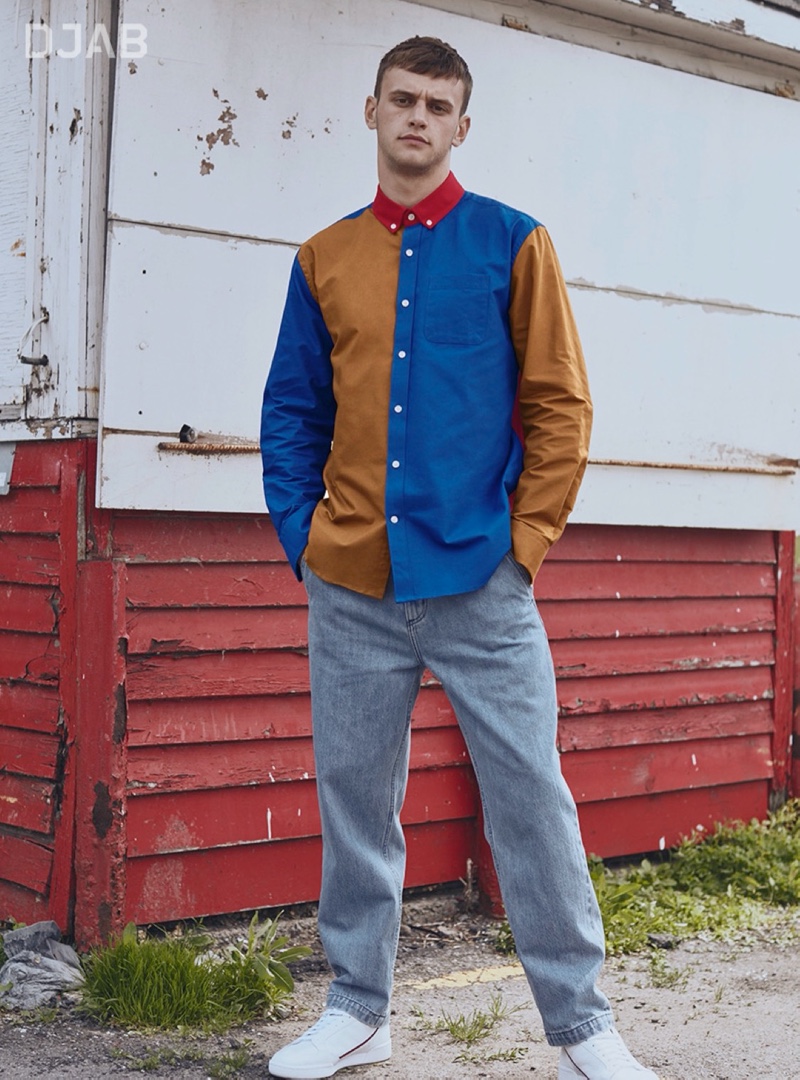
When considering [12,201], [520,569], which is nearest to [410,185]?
[520,569]

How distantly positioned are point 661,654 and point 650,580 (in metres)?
0.29

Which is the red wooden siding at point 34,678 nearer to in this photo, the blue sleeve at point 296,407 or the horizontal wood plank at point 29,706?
the horizontal wood plank at point 29,706

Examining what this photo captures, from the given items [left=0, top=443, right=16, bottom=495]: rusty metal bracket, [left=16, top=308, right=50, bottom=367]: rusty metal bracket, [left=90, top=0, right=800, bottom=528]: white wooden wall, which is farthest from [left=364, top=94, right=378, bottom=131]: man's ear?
[left=0, top=443, right=16, bottom=495]: rusty metal bracket

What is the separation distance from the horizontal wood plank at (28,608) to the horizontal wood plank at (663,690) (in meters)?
1.81

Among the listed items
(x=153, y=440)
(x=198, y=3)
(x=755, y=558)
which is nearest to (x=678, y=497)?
A: (x=755, y=558)

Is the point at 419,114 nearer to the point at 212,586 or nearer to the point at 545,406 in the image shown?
the point at 545,406

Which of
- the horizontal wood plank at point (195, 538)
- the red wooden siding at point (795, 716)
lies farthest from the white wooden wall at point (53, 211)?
the red wooden siding at point (795, 716)

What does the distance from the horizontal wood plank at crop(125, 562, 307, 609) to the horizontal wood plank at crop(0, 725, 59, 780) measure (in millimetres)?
517

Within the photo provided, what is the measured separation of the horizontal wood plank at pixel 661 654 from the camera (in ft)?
16.1

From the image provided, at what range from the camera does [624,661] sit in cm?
504

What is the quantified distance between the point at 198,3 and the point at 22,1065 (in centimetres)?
293

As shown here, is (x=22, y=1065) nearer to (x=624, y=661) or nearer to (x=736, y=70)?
(x=624, y=661)

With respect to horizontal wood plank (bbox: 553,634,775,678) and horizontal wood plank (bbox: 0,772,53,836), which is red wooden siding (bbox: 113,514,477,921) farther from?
horizontal wood plank (bbox: 553,634,775,678)

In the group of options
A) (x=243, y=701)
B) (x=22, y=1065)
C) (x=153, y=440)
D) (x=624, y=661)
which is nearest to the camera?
(x=22, y=1065)
